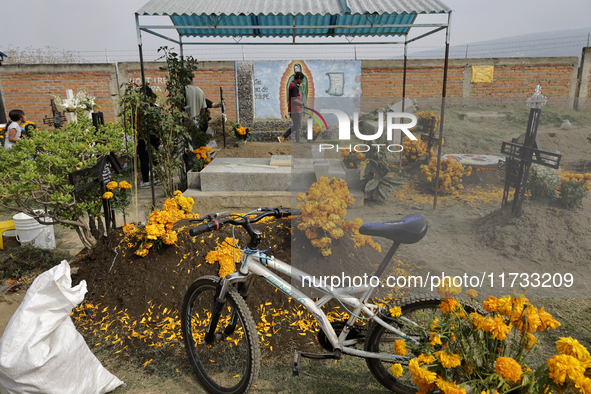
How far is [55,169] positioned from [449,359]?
3.40 meters

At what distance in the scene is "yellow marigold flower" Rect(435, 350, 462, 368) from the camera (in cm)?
148

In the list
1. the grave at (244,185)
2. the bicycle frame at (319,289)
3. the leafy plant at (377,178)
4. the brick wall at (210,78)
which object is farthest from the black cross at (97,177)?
the brick wall at (210,78)

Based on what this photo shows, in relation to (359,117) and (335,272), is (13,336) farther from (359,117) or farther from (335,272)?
(359,117)

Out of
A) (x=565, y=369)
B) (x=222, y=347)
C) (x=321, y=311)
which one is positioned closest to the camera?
(x=565, y=369)

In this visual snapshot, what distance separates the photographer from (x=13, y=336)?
185cm

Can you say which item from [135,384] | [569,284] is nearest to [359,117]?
[569,284]

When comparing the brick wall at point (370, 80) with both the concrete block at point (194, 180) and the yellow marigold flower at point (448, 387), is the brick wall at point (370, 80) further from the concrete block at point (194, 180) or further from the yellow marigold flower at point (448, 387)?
the yellow marigold flower at point (448, 387)

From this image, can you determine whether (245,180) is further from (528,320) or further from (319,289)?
(528,320)

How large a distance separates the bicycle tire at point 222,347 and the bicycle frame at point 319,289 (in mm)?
146

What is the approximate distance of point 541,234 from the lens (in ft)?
Answer: 6.26

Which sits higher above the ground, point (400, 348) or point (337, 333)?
point (400, 348)

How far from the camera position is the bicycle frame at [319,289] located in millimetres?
1898

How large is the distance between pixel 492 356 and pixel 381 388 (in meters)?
0.83

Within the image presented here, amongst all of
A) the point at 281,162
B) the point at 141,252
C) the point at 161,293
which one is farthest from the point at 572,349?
the point at 281,162
